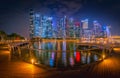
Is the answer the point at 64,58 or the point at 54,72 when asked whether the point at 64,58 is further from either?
the point at 54,72

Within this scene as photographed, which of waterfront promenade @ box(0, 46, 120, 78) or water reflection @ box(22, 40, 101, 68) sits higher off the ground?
waterfront promenade @ box(0, 46, 120, 78)

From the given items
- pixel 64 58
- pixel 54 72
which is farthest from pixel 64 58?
pixel 54 72

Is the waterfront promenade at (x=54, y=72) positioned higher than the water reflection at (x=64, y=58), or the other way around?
the waterfront promenade at (x=54, y=72)

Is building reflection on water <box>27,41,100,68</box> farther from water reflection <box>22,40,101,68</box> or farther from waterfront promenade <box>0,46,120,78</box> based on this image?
waterfront promenade <box>0,46,120,78</box>

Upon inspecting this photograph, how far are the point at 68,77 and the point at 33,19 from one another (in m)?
155

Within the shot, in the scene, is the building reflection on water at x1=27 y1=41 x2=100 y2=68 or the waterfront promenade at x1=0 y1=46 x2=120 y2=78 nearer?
the waterfront promenade at x1=0 y1=46 x2=120 y2=78

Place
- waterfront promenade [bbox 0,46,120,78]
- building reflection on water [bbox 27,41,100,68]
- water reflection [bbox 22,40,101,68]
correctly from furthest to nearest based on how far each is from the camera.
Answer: water reflection [bbox 22,40,101,68] < building reflection on water [bbox 27,41,100,68] < waterfront promenade [bbox 0,46,120,78]

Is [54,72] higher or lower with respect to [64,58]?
higher

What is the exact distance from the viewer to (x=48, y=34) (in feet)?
493

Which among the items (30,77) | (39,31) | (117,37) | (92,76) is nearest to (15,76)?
(30,77)

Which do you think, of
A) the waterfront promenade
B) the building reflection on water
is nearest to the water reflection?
the building reflection on water

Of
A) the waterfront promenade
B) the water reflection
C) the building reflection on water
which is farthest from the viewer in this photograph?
the water reflection

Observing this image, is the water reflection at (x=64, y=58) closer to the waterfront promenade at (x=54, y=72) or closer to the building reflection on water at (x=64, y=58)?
the building reflection on water at (x=64, y=58)

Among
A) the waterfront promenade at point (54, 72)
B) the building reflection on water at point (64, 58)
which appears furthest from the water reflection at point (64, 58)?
the waterfront promenade at point (54, 72)
